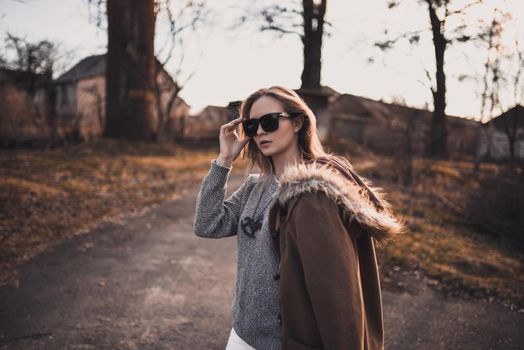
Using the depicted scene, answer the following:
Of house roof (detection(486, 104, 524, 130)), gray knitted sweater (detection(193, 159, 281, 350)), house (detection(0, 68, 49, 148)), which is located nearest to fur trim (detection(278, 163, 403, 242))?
gray knitted sweater (detection(193, 159, 281, 350))

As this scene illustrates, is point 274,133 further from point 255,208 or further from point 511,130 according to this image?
point 511,130

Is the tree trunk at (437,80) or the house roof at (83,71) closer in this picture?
the tree trunk at (437,80)

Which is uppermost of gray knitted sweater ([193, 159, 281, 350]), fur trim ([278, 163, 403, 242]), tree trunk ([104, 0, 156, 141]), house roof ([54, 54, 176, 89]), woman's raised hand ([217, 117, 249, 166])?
house roof ([54, 54, 176, 89])

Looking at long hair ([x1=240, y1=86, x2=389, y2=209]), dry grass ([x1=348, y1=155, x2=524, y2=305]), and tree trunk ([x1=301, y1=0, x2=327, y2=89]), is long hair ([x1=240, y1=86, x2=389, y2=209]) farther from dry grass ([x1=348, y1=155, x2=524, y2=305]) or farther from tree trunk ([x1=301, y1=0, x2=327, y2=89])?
tree trunk ([x1=301, y1=0, x2=327, y2=89])

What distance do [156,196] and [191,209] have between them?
1156 mm

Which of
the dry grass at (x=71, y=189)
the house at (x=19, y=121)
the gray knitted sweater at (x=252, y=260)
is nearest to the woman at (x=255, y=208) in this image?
the gray knitted sweater at (x=252, y=260)

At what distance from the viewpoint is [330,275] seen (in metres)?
1.28

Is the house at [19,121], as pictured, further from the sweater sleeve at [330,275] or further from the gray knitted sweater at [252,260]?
the sweater sleeve at [330,275]

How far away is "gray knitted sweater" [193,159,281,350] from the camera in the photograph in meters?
1.65

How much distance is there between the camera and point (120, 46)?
1373 centimetres

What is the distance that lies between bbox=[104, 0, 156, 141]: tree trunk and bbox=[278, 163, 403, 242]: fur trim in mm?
13860

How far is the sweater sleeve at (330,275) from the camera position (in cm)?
127

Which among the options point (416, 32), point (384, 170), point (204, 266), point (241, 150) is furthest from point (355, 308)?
point (416, 32)

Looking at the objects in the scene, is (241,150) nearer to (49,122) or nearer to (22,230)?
(22,230)
